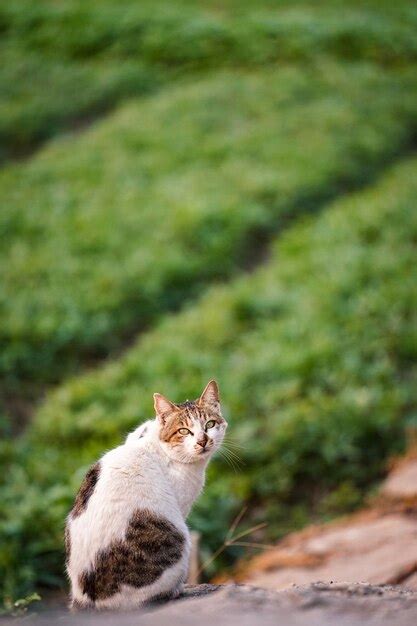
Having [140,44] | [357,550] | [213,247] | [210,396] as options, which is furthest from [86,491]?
[140,44]

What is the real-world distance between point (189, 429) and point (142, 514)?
41 cm

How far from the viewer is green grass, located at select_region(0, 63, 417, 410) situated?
29.2 ft

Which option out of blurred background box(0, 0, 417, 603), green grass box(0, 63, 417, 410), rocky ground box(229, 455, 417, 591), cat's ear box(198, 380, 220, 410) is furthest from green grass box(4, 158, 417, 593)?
cat's ear box(198, 380, 220, 410)

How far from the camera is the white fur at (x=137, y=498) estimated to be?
9.15 feet

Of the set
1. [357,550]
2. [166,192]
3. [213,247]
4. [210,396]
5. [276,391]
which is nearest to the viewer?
[210,396]

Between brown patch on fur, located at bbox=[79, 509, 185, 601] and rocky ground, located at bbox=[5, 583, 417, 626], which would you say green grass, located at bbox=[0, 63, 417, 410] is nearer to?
brown patch on fur, located at bbox=[79, 509, 185, 601]

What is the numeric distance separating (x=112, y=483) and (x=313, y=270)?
7.14 meters

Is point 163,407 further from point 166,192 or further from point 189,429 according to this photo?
point 166,192

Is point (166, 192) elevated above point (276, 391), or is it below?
above

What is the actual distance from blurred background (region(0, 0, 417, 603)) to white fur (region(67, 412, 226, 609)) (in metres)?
2.45

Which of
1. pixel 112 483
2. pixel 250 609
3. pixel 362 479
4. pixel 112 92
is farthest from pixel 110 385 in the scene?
pixel 112 92

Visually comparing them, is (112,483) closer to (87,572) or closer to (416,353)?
(87,572)

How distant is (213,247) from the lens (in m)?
10.3

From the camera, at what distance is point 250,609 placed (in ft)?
7.95
